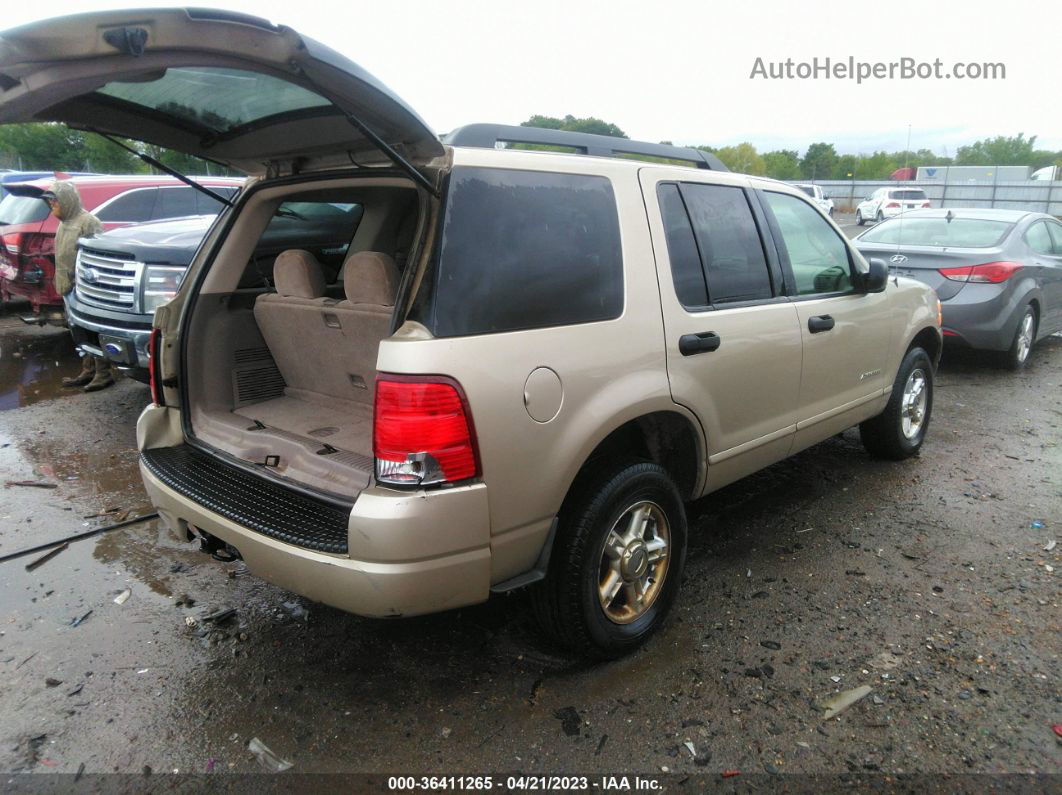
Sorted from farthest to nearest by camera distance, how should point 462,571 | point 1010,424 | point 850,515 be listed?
point 1010,424, point 850,515, point 462,571

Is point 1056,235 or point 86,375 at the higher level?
point 1056,235

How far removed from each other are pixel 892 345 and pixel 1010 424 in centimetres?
228

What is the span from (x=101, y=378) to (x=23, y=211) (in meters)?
3.44

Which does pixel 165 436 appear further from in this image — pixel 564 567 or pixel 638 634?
pixel 638 634

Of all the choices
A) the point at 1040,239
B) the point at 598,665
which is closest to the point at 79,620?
the point at 598,665

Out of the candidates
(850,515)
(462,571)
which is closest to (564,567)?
(462,571)

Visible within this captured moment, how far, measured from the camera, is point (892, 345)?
4.60 m

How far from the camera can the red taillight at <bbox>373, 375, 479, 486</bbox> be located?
227cm

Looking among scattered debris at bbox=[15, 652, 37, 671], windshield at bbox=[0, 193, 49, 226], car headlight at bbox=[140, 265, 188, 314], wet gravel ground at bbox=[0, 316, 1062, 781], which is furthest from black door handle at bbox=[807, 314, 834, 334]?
windshield at bbox=[0, 193, 49, 226]

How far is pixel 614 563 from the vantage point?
2891mm

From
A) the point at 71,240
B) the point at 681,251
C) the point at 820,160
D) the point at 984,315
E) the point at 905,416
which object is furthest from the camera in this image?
the point at 820,160

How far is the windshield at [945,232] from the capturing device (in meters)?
7.68

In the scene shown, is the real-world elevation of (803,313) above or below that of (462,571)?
above

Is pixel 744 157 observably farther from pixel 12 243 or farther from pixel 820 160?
pixel 12 243
